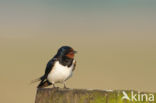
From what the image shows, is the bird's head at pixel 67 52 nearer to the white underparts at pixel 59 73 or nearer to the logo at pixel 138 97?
the white underparts at pixel 59 73

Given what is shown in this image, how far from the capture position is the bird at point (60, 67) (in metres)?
6.55

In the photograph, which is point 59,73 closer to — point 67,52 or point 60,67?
point 60,67

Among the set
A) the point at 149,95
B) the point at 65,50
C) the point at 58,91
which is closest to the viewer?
the point at 149,95

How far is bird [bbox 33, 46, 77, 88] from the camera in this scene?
6555 millimetres

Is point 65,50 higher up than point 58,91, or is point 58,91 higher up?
point 65,50

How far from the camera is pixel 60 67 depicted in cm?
661

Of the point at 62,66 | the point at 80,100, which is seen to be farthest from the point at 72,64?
the point at 80,100

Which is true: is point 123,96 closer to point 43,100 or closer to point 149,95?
point 149,95

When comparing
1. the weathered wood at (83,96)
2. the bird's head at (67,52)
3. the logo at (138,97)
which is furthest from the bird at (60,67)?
the logo at (138,97)

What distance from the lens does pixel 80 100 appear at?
3.61 meters

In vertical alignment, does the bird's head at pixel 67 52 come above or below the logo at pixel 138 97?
above

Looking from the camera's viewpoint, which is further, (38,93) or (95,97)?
(38,93)

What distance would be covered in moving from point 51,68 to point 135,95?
3.25m

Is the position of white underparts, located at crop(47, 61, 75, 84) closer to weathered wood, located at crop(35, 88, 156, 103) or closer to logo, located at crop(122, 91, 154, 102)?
weathered wood, located at crop(35, 88, 156, 103)
